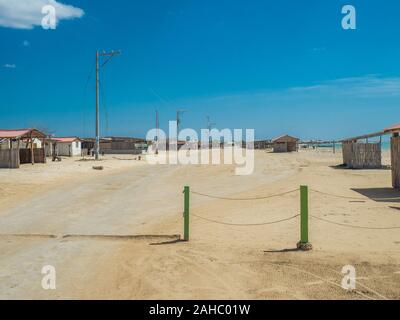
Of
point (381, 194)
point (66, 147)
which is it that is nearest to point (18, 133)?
point (66, 147)

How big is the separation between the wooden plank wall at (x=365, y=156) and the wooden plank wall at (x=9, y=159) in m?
21.9

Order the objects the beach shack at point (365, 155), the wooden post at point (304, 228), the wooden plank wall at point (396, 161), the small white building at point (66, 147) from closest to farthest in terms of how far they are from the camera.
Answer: the wooden post at point (304, 228) < the wooden plank wall at point (396, 161) < the beach shack at point (365, 155) < the small white building at point (66, 147)

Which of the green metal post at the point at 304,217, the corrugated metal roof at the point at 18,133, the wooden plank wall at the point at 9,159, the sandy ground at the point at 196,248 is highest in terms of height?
the corrugated metal roof at the point at 18,133

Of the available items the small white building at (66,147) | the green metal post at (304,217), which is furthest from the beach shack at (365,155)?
the small white building at (66,147)

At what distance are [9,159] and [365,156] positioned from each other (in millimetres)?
23213

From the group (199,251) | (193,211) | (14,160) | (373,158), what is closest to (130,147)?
(14,160)

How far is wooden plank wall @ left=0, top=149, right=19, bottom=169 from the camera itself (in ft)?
88.4

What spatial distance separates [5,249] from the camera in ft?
26.0

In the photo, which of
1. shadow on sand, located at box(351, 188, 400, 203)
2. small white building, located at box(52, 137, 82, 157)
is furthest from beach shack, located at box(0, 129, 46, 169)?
shadow on sand, located at box(351, 188, 400, 203)

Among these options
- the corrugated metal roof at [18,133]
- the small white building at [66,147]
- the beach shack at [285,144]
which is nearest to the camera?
the corrugated metal roof at [18,133]

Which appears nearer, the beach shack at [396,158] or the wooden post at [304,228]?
the wooden post at [304,228]

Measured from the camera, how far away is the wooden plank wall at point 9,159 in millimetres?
26953

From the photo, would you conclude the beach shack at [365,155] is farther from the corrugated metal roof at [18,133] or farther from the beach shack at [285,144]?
the beach shack at [285,144]
